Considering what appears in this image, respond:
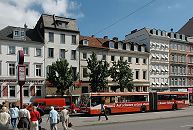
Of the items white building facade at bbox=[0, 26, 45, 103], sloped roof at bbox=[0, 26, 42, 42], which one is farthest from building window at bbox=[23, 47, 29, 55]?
sloped roof at bbox=[0, 26, 42, 42]

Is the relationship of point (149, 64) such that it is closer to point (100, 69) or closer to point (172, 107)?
point (100, 69)

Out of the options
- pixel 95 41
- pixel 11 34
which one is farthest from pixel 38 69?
pixel 95 41

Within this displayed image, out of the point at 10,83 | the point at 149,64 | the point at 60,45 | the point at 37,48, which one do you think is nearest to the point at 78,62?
the point at 60,45

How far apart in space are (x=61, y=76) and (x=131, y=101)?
45.0 feet

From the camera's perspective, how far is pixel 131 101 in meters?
40.9

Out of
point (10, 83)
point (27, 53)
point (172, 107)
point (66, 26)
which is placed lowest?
point (172, 107)

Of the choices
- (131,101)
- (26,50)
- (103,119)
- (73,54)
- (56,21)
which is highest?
(56,21)

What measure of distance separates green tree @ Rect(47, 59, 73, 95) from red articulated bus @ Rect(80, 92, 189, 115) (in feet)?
40.2

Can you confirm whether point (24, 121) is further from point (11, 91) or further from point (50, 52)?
point (50, 52)

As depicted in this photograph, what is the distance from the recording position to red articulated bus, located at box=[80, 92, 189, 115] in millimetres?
37188

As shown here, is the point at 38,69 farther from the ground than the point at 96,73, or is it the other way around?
the point at 38,69

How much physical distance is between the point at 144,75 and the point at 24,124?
171 ft

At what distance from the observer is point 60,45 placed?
54844 millimetres

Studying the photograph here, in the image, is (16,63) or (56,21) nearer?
(16,63)
